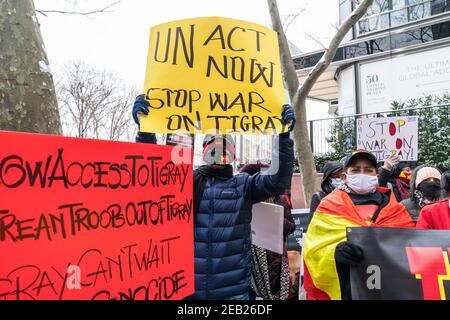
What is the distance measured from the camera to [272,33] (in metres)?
2.85

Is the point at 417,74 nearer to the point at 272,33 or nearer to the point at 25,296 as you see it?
the point at 272,33

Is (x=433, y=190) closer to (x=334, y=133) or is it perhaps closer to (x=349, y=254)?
(x=349, y=254)

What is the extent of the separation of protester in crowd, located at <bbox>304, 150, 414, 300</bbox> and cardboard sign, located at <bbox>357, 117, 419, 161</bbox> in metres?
3.21

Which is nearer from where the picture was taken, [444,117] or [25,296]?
[25,296]

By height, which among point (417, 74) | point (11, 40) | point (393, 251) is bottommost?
point (393, 251)

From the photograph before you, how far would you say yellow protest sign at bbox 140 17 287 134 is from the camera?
261cm

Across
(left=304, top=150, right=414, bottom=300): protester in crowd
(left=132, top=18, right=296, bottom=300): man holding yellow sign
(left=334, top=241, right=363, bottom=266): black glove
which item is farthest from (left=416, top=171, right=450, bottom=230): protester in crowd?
(left=132, top=18, right=296, bottom=300): man holding yellow sign

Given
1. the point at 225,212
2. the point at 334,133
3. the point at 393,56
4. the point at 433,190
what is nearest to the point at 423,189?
the point at 433,190

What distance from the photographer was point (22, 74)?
2266 mm

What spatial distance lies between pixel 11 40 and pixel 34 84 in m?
0.26

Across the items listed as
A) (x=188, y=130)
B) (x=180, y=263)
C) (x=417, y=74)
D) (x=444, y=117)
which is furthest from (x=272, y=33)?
(x=417, y=74)

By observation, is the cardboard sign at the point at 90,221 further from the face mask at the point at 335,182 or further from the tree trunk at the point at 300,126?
the tree trunk at the point at 300,126

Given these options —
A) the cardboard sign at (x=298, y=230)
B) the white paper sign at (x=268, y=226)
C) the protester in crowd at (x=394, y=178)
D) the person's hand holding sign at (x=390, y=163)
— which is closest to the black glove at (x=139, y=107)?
the white paper sign at (x=268, y=226)

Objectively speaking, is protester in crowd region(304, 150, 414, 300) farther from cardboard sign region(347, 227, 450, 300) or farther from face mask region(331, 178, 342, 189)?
face mask region(331, 178, 342, 189)
